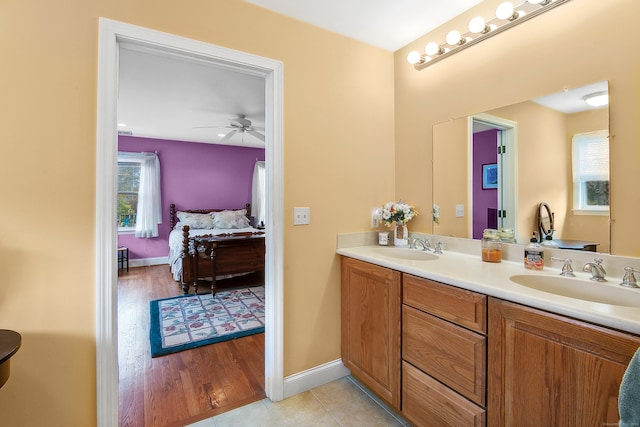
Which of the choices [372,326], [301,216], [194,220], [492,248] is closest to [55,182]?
[301,216]

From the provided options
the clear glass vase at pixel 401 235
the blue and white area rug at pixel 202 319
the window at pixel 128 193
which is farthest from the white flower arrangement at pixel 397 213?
the window at pixel 128 193

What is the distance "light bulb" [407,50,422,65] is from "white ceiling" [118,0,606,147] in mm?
152

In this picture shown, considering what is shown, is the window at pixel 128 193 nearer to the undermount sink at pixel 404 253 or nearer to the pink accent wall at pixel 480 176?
the undermount sink at pixel 404 253

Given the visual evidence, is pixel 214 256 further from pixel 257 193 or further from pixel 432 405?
pixel 432 405

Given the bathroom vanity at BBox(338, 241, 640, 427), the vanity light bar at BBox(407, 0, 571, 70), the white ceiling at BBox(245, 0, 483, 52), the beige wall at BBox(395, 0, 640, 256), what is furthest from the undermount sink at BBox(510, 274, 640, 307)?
the white ceiling at BBox(245, 0, 483, 52)

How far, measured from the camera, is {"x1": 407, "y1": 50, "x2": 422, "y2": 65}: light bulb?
2043 millimetres

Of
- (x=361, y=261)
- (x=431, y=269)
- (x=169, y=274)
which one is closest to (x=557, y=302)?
(x=431, y=269)

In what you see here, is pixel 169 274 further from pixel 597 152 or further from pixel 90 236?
pixel 597 152

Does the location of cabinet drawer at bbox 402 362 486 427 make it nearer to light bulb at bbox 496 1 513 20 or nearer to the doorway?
the doorway

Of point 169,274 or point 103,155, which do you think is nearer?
point 103,155

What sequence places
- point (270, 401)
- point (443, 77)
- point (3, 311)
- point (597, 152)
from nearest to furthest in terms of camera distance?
point (3, 311), point (597, 152), point (270, 401), point (443, 77)

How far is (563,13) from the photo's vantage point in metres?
1.46

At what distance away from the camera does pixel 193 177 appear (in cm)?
595

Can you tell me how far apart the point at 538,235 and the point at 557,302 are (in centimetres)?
71
